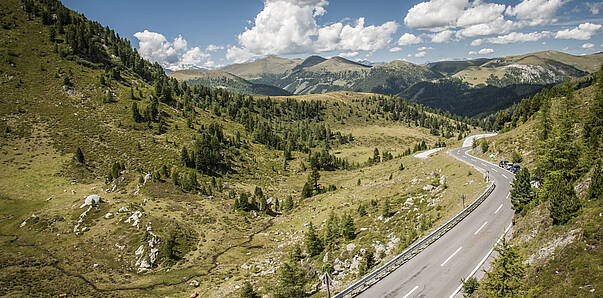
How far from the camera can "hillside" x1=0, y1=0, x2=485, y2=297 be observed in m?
37.0

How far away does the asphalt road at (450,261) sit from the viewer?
62.7 ft

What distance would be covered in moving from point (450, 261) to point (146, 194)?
66299mm

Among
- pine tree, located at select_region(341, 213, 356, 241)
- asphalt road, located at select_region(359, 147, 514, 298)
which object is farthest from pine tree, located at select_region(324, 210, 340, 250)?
asphalt road, located at select_region(359, 147, 514, 298)

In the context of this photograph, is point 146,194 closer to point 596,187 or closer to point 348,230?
point 348,230

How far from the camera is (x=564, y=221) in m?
17.1

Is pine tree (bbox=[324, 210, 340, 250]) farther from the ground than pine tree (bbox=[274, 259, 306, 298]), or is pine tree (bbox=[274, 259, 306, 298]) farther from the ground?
pine tree (bbox=[274, 259, 306, 298])

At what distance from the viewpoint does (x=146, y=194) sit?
64438mm

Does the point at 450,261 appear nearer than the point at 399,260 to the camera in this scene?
Yes

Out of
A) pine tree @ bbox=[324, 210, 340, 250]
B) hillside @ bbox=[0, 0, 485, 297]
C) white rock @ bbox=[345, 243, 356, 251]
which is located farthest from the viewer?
pine tree @ bbox=[324, 210, 340, 250]

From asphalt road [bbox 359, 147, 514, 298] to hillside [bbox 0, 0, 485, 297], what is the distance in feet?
11.2

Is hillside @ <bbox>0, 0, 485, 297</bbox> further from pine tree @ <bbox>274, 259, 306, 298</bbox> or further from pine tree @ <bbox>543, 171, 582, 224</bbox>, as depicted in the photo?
pine tree @ <bbox>543, 171, 582, 224</bbox>

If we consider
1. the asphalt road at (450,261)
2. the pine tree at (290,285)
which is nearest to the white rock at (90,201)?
the pine tree at (290,285)

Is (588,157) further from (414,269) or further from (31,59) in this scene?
(31,59)

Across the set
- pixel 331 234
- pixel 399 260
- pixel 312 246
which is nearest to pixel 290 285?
pixel 399 260
